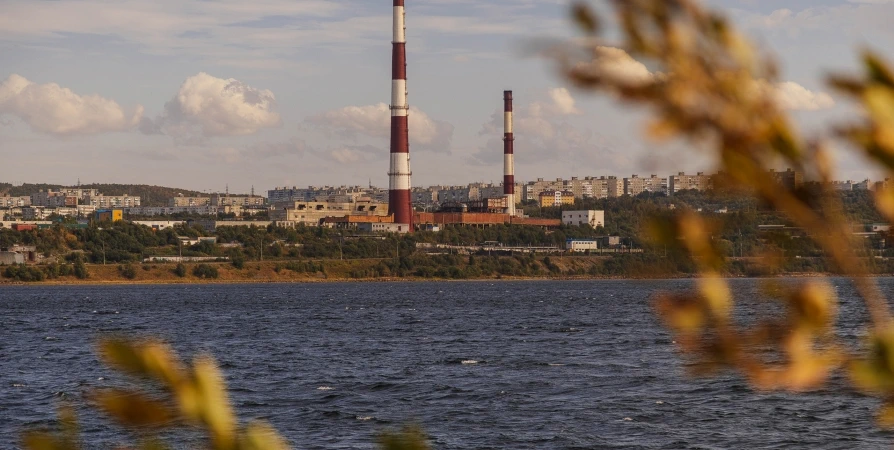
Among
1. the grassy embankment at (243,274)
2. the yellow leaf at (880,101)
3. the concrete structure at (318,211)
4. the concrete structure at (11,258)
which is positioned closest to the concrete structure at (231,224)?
the concrete structure at (318,211)

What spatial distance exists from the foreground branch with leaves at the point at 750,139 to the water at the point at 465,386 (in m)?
0.22

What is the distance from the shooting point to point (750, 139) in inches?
66.4

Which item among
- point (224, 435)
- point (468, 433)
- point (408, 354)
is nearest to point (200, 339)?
point (408, 354)

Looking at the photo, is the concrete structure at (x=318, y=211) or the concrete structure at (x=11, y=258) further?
the concrete structure at (x=318, y=211)

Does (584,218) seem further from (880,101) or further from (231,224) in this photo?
(880,101)

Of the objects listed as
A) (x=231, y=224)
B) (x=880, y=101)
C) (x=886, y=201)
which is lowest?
(x=231, y=224)

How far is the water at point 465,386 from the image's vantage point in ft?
77.5

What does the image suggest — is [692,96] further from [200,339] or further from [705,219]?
[200,339]

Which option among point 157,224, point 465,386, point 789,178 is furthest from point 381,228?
point 789,178

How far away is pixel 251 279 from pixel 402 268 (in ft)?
58.3

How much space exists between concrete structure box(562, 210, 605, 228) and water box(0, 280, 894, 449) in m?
105

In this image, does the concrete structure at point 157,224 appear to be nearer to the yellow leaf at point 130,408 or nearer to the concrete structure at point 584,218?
the concrete structure at point 584,218

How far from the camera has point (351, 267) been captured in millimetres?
147125

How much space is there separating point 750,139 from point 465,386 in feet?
101
